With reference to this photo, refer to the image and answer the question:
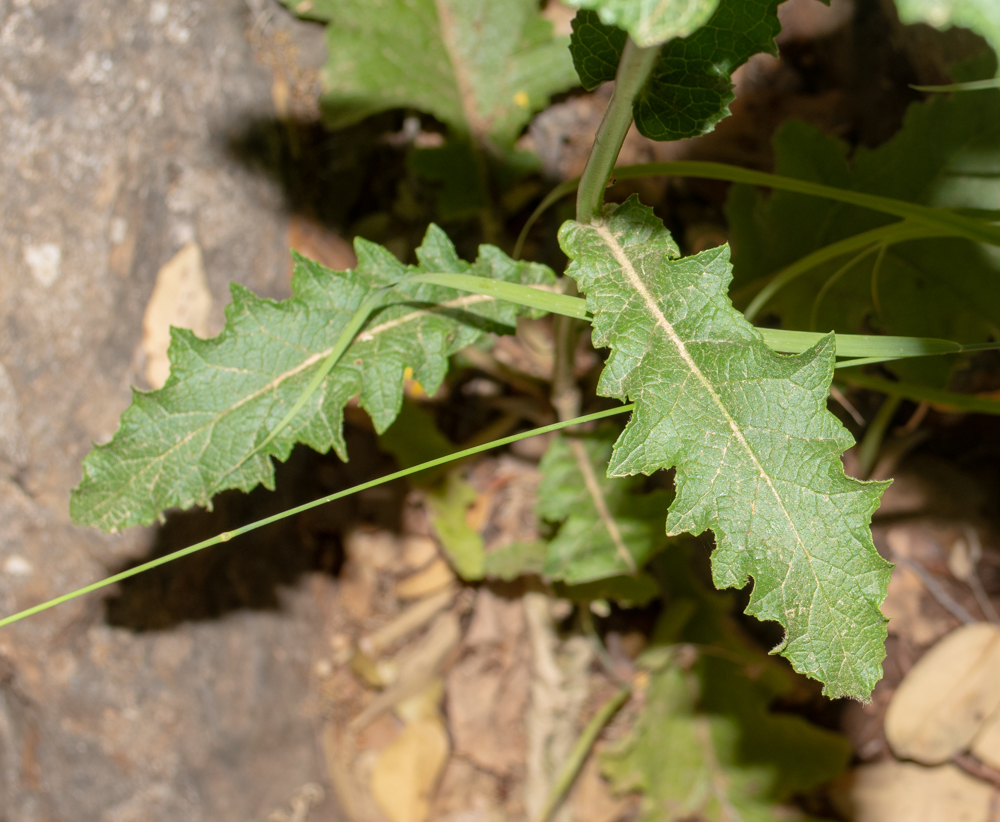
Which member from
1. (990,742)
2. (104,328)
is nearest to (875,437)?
(990,742)

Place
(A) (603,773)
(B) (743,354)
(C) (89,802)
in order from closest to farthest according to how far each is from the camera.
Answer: (B) (743,354) < (C) (89,802) < (A) (603,773)

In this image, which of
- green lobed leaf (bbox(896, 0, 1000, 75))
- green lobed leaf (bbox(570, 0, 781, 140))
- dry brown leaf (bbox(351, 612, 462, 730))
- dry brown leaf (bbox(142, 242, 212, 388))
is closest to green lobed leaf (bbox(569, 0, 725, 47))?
green lobed leaf (bbox(896, 0, 1000, 75))

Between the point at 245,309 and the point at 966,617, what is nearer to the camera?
the point at 245,309

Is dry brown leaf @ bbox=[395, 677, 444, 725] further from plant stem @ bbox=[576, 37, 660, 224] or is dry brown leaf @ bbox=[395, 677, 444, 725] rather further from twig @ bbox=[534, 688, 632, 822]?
plant stem @ bbox=[576, 37, 660, 224]

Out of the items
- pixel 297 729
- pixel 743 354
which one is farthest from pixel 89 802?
pixel 743 354

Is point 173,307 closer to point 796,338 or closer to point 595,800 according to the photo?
point 796,338

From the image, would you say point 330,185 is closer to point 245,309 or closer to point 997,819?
point 245,309
